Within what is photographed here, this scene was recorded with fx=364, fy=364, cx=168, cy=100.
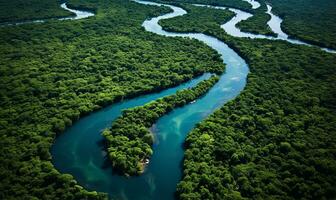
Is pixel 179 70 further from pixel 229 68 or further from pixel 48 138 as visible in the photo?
pixel 48 138

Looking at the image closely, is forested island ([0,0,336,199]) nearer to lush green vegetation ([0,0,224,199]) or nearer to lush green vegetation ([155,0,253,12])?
lush green vegetation ([0,0,224,199])

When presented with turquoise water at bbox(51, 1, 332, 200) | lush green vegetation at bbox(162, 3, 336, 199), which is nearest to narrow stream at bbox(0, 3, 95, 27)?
turquoise water at bbox(51, 1, 332, 200)

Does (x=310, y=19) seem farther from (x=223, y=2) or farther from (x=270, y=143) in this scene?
(x=270, y=143)

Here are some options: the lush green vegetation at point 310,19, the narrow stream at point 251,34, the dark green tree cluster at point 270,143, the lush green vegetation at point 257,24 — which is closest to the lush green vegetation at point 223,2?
the narrow stream at point 251,34

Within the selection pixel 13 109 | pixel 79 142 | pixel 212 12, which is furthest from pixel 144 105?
pixel 212 12

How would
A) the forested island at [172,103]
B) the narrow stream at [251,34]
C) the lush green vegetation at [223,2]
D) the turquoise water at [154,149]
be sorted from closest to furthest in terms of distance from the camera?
the forested island at [172,103]
the turquoise water at [154,149]
the narrow stream at [251,34]
the lush green vegetation at [223,2]

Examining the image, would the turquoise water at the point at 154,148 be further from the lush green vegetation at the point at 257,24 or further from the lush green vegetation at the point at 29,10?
the lush green vegetation at the point at 29,10

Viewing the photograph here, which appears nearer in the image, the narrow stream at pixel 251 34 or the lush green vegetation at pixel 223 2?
the narrow stream at pixel 251 34
